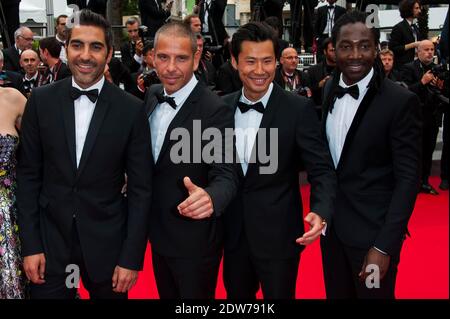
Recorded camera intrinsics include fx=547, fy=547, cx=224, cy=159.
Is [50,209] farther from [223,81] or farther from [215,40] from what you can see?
[215,40]

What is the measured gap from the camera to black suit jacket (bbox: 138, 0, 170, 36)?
7.05 m

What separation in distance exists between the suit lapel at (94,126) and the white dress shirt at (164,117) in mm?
223

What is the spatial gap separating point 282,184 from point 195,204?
529mm

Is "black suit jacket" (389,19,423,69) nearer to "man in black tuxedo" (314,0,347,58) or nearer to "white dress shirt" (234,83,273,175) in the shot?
"man in black tuxedo" (314,0,347,58)

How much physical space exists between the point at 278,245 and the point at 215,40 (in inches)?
221

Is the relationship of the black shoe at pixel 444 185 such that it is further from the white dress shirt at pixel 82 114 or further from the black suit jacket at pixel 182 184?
the white dress shirt at pixel 82 114

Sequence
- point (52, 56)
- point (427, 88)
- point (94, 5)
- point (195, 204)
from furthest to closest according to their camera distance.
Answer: point (94, 5) < point (427, 88) < point (52, 56) < point (195, 204)

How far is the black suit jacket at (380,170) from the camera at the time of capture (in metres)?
1.98

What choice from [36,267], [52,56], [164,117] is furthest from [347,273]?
[52,56]

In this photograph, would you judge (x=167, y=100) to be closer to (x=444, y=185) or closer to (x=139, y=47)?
(x=139, y=47)

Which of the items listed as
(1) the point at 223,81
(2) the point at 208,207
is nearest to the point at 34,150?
(2) the point at 208,207

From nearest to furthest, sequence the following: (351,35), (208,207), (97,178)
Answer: (208,207), (97,178), (351,35)

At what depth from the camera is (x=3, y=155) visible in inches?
85.7

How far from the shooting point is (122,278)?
78.9 inches
